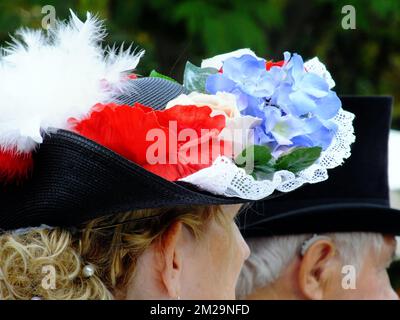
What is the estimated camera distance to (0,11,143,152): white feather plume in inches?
73.2

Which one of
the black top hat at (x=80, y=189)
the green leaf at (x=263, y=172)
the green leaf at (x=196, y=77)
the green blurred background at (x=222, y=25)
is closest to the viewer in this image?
the black top hat at (x=80, y=189)

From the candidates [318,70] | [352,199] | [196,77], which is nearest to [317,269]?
[352,199]

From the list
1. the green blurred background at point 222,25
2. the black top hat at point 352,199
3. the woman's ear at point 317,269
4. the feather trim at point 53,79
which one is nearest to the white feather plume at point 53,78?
the feather trim at point 53,79

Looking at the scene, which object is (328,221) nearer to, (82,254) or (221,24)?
(82,254)

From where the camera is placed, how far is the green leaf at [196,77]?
6.98 ft

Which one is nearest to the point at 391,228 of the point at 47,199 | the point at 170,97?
the point at 170,97

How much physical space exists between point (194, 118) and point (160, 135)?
0.30 ft

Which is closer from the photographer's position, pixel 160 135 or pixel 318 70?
pixel 160 135

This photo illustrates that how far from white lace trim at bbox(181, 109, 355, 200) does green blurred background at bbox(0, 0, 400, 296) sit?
7.87 ft

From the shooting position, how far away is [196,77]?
2.14m

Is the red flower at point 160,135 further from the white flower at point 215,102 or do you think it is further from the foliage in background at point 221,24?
the foliage in background at point 221,24

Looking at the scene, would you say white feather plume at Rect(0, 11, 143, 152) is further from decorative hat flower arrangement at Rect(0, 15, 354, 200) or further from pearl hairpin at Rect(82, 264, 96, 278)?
pearl hairpin at Rect(82, 264, 96, 278)

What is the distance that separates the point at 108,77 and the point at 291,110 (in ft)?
1.43

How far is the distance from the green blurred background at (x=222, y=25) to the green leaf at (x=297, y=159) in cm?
244
